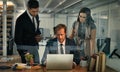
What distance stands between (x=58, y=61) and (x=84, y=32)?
2516mm

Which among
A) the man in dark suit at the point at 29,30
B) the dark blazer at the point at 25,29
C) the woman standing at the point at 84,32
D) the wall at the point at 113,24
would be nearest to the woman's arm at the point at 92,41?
the woman standing at the point at 84,32

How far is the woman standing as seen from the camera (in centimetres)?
501

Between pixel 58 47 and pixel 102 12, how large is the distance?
2.14 meters

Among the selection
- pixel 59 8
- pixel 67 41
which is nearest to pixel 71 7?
pixel 59 8

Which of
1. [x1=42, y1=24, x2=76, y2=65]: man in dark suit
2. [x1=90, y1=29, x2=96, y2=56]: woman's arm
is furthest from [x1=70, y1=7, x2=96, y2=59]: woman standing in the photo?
[x1=42, y1=24, x2=76, y2=65]: man in dark suit

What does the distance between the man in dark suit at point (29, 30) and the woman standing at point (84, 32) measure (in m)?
0.89

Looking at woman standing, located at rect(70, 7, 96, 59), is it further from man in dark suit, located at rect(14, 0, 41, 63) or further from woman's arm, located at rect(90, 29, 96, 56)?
man in dark suit, located at rect(14, 0, 41, 63)

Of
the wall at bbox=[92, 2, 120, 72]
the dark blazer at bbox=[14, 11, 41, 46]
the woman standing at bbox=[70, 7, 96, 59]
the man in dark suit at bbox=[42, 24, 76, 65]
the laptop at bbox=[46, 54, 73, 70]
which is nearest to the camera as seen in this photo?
the laptop at bbox=[46, 54, 73, 70]

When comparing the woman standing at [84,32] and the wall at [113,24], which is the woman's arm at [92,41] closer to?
the woman standing at [84,32]

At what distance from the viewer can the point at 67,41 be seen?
12.6 ft

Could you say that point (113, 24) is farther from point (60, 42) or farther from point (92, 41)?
point (60, 42)

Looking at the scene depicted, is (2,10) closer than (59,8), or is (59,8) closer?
(59,8)

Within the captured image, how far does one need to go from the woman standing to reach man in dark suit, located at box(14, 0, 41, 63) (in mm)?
887

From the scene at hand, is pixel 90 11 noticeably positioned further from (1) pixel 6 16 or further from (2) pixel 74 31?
(1) pixel 6 16
